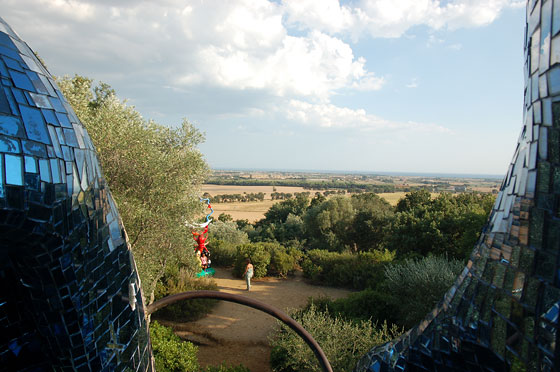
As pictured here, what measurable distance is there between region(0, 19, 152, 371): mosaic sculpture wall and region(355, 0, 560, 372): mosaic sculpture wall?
1585 millimetres

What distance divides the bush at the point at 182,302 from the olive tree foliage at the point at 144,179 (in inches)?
130

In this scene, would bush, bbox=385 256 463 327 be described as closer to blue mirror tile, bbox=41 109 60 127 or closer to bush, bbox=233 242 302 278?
bush, bbox=233 242 302 278

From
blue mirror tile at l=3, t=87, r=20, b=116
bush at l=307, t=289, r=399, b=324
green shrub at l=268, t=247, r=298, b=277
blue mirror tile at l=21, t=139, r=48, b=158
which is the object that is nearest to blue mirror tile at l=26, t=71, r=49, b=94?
blue mirror tile at l=3, t=87, r=20, b=116

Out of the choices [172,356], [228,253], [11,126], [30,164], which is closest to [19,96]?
[11,126]

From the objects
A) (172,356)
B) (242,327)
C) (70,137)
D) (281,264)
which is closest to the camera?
(70,137)

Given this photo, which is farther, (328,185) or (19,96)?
(328,185)

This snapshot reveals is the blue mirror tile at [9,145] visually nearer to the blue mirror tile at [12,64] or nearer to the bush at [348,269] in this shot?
the blue mirror tile at [12,64]

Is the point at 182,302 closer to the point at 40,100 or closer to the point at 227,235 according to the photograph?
the point at 227,235

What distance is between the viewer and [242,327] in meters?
11.8

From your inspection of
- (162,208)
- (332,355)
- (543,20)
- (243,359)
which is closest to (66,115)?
(543,20)

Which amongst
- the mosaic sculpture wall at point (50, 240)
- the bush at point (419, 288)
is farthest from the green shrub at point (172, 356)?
the mosaic sculpture wall at point (50, 240)

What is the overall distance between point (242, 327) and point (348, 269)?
6856 millimetres

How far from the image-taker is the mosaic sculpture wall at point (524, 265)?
1.11 meters

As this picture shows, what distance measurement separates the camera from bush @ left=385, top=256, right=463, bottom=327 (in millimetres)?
10266
